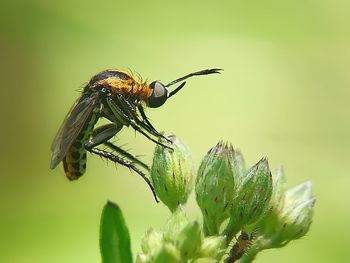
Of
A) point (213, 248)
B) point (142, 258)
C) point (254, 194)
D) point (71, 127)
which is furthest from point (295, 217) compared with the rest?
point (71, 127)

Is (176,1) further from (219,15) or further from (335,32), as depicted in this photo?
(335,32)

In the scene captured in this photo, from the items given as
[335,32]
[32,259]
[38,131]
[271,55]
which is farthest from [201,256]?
[335,32]

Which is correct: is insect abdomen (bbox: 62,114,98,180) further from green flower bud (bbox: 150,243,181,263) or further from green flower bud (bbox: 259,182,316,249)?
green flower bud (bbox: 150,243,181,263)

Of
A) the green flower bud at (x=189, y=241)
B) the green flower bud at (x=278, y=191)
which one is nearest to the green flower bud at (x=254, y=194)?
the green flower bud at (x=278, y=191)

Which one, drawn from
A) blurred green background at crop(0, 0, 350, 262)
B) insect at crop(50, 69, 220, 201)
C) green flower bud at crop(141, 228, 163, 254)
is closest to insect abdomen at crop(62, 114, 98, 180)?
insect at crop(50, 69, 220, 201)

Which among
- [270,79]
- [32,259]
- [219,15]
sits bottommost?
[32,259]

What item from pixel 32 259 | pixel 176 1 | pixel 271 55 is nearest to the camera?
pixel 32 259
